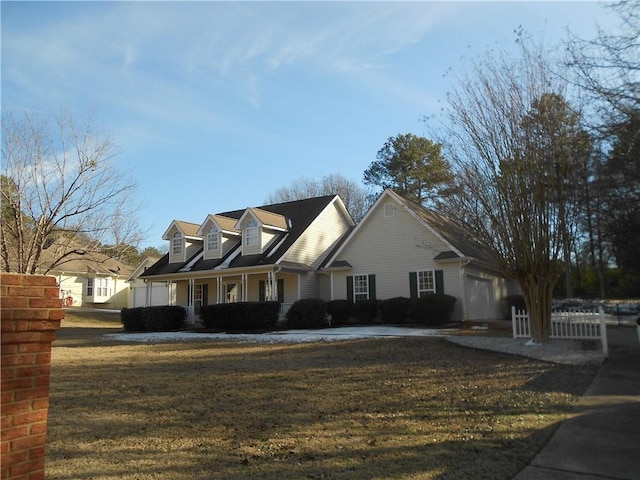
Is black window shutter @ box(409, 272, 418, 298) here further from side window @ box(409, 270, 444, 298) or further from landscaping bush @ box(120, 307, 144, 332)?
landscaping bush @ box(120, 307, 144, 332)

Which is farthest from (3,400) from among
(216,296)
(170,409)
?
(216,296)

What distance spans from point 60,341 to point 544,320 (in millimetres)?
16587

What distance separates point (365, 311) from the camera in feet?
75.8

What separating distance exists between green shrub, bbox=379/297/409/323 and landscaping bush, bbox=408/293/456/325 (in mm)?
620

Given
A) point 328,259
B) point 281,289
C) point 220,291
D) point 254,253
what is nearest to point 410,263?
point 328,259

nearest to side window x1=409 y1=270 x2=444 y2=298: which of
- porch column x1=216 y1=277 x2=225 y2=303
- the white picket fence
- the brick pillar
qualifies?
the white picket fence

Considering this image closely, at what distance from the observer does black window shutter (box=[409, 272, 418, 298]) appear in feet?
74.8

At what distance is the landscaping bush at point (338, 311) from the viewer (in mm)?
23594

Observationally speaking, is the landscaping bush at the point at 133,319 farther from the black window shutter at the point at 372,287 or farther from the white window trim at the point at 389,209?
the white window trim at the point at 389,209

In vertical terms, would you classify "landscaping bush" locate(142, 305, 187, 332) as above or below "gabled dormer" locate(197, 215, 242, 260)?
below

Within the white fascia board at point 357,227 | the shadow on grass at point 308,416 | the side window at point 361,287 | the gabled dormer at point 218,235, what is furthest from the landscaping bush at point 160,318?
the shadow on grass at point 308,416

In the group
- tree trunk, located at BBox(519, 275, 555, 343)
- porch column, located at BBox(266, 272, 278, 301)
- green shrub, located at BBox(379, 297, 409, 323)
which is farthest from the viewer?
porch column, located at BBox(266, 272, 278, 301)

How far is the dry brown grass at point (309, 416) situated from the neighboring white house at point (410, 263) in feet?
34.3

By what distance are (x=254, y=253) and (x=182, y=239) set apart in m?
5.83
